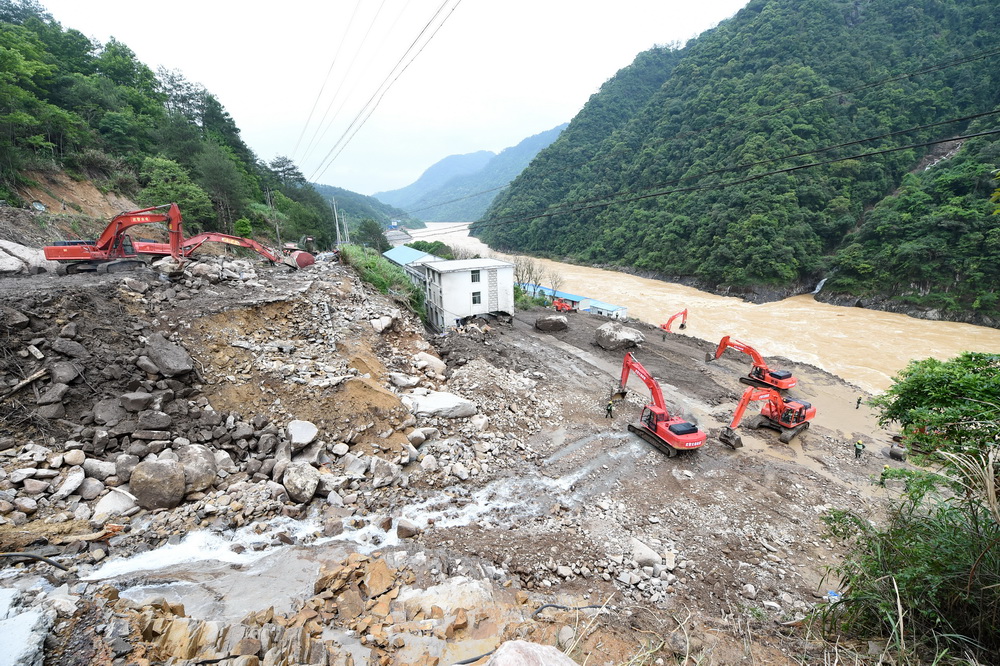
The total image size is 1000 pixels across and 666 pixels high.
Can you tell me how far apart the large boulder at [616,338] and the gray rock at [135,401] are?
15723 mm

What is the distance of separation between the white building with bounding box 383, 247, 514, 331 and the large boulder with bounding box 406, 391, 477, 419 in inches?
394

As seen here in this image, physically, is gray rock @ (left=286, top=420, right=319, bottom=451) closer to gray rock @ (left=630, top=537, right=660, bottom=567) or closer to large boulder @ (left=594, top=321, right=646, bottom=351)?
gray rock @ (left=630, top=537, right=660, bottom=567)

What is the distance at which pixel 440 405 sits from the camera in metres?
9.31

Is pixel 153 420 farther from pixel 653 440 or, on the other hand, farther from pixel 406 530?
pixel 653 440

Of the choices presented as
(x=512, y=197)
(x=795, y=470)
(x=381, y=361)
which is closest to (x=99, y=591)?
(x=381, y=361)

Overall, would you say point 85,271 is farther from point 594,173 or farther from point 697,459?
point 594,173

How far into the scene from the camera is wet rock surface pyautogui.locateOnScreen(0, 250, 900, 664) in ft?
13.4

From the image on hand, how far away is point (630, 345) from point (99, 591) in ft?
56.8

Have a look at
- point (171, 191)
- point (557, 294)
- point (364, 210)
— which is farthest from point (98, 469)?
point (364, 210)

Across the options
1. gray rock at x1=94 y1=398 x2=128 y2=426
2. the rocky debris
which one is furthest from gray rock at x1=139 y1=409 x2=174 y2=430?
the rocky debris

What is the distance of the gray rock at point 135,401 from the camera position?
6.36m

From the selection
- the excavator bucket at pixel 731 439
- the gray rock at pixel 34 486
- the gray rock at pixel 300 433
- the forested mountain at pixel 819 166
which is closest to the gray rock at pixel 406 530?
the gray rock at pixel 300 433

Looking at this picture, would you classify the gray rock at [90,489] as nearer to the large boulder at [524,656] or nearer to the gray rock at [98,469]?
the gray rock at [98,469]

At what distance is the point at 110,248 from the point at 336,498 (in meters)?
10.7
